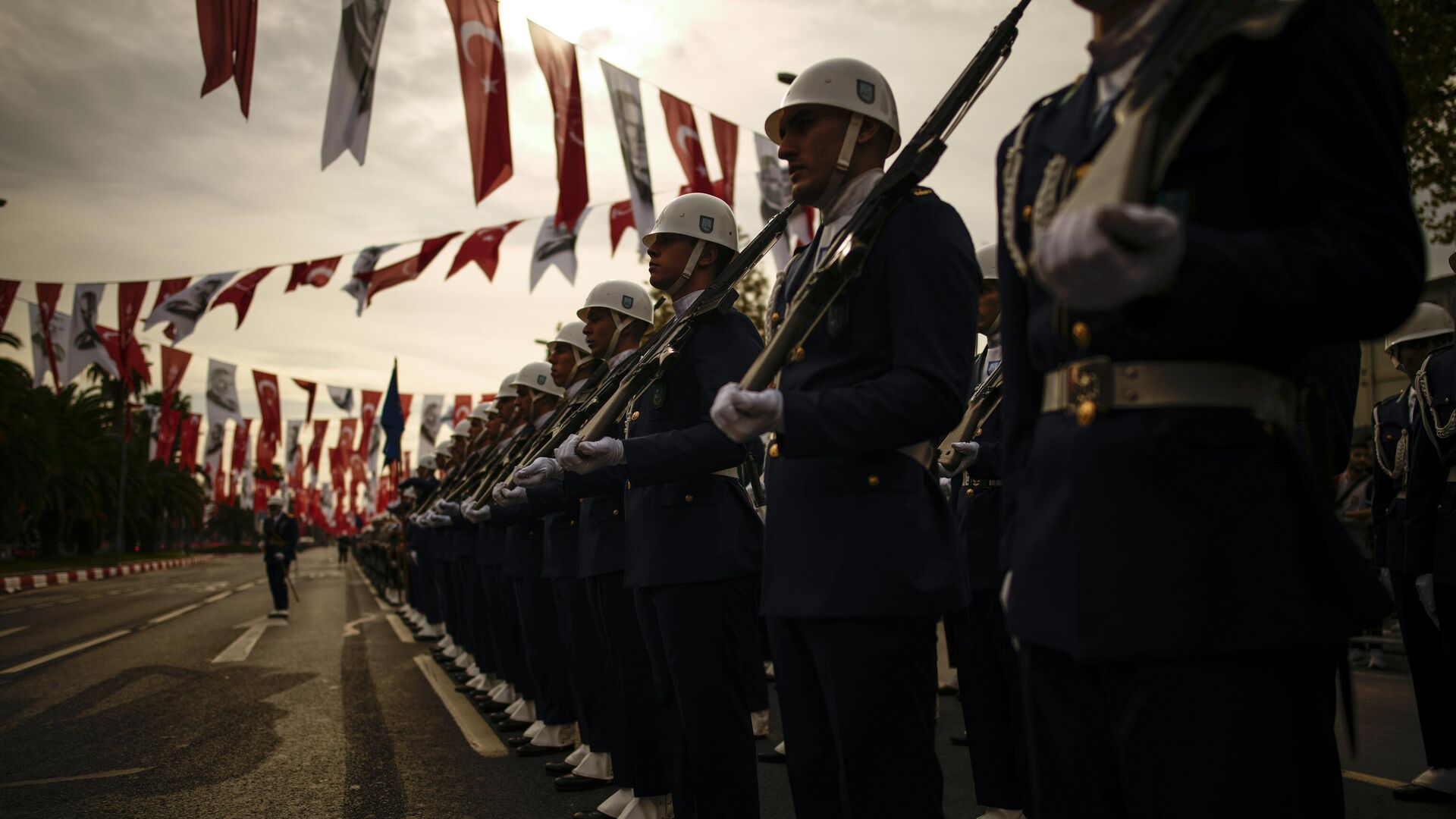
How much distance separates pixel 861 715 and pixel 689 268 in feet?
8.00

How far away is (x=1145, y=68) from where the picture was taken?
1.50m

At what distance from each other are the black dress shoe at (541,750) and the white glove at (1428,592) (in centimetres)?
448

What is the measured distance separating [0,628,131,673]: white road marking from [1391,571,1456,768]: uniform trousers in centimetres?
1089

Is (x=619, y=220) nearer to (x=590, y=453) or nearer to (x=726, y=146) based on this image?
(x=726, y=146)

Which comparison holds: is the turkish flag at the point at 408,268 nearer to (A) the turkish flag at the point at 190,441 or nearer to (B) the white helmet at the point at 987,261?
(B) the white helmet at the point at 987,261

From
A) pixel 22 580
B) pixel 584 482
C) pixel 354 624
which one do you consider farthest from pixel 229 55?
pixel 22 580

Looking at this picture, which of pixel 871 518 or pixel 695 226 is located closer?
pixel 871 518

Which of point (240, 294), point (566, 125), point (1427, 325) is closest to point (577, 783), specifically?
point (1427, 325)

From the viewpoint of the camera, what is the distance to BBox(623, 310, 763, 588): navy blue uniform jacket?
3.72 m

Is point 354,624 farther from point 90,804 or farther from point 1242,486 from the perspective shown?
point 1242,486

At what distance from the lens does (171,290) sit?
55.4 feet

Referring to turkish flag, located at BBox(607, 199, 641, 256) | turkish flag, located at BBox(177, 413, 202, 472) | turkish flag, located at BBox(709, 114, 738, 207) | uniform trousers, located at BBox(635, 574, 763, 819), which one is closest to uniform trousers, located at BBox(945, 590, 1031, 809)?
uniform trousers, located at BBox(635, 574, 763, 819)

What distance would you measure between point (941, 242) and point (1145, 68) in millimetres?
1135

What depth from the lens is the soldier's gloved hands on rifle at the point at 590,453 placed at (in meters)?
3.87
